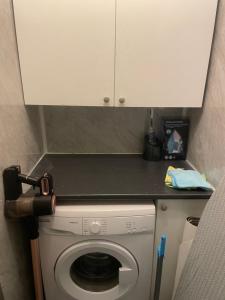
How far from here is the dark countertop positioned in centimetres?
120

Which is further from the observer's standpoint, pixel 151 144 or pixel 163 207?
pixel 151 144

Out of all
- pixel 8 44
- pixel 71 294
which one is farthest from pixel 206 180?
pixel 8 44

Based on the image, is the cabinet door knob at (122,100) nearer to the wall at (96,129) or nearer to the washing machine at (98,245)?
the wall at (96,129)

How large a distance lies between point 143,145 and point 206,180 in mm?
578

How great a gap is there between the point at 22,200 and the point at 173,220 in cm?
81

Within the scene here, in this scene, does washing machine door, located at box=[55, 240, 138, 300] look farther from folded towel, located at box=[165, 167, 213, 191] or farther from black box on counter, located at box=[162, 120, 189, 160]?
black box on counter, located at box=[162, 120, 189, 160]

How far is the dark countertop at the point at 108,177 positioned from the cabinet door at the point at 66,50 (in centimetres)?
45

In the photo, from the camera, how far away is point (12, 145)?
1129mm

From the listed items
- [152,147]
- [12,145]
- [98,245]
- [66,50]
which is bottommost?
[98,245]

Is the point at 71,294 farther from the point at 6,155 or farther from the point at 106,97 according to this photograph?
the point at 106,97

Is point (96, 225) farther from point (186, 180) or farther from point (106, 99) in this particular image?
point (106, 99)

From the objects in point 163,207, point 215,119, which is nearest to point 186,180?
point 163,207

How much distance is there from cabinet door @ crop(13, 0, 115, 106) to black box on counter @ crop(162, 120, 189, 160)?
1.65 ft

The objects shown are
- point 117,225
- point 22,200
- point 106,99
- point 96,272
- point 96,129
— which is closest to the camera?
point 22,200
